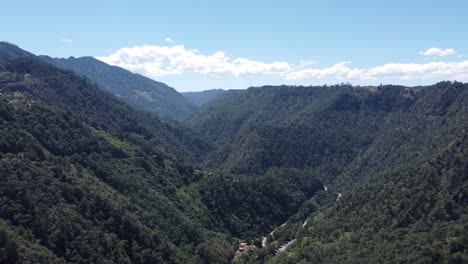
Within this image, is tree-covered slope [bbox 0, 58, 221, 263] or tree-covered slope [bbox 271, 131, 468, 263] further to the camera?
tree-covered slope [bbox 271, 131, 468, 263]

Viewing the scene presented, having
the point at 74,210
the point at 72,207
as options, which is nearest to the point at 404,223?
the point at 74,210

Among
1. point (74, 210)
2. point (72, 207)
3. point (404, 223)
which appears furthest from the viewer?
point (404, 223)

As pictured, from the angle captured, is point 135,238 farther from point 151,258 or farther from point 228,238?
point 228,238

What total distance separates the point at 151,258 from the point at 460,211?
9513 centimetres

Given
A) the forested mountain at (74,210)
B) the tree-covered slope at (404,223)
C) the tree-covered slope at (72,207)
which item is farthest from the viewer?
the tree-covered slope at (404,223)

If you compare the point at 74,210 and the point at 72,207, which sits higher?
the point at 72,207

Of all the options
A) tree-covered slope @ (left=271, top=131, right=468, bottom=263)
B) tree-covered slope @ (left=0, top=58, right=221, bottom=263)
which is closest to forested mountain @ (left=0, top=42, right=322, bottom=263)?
tree-covered slope @ (left=0, top=58, right=221, bottom=263)

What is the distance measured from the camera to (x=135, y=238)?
14938cm

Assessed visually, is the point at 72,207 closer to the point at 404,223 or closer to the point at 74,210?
the point at 74,210

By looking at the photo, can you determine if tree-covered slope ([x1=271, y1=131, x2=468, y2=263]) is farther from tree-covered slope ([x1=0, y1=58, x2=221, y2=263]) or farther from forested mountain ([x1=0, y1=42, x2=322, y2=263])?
tree-covered slope ([x1=0, y1=58, x2=221, y2=263])

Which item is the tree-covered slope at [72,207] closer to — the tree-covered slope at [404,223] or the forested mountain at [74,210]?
the forested mountain at [74,210]

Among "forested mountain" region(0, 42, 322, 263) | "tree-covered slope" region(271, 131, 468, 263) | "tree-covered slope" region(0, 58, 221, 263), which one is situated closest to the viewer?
"forested mountain" region(0, 42, 322, 263)

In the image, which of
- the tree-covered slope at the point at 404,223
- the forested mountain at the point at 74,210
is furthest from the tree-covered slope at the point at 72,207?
the tree-covered slope at the point at 404,223

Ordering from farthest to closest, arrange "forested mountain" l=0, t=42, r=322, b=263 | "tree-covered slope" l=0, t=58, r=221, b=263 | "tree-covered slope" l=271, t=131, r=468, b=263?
"tree-covered slope" l=271, t=131, r=468, b=263
"tree-covered slope" l=0, t=58, r=221, b=263
"forested mountain" l=0, t=42, r=322, b=263
